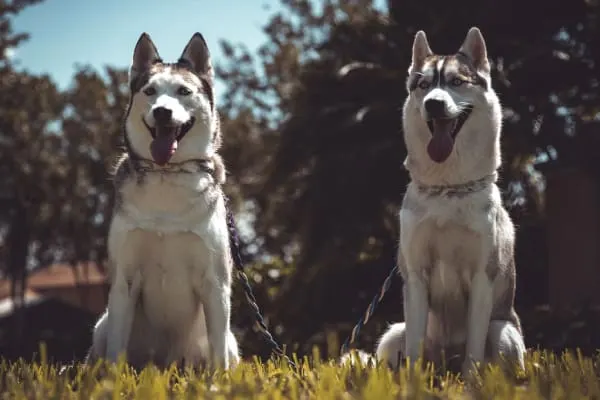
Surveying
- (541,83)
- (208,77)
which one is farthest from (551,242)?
(208,77)

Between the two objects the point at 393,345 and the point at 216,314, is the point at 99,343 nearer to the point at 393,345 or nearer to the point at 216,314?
the point at 216,314

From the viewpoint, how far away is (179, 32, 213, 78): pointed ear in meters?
5.14

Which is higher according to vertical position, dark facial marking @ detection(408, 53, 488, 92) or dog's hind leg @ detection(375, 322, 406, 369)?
dark facial marking @ detection(408, 53, 488, 92)

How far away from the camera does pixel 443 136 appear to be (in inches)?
183

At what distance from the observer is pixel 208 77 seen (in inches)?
202

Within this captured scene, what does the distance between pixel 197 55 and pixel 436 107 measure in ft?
5.91

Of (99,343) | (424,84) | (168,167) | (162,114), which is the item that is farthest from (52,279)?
(424,84)

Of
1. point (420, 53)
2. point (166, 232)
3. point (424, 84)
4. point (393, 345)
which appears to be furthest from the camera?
point (393, 345)

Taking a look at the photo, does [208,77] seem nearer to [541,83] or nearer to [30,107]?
[541,83]

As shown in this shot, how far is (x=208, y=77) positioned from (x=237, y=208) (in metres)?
22.7

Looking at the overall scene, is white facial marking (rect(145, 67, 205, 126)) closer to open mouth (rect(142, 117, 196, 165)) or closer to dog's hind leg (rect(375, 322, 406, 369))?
open mouth (rect(142, 117, 196, 165))

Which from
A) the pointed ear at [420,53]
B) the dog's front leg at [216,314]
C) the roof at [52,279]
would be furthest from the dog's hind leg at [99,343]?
the roof at [52,279]

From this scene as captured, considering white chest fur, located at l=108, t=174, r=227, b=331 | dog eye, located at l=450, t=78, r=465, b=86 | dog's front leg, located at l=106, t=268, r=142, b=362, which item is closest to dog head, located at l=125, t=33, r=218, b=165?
white chest fur, located at l=108, t=174, r=227, b=331

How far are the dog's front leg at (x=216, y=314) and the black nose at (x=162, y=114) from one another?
1.10 m
